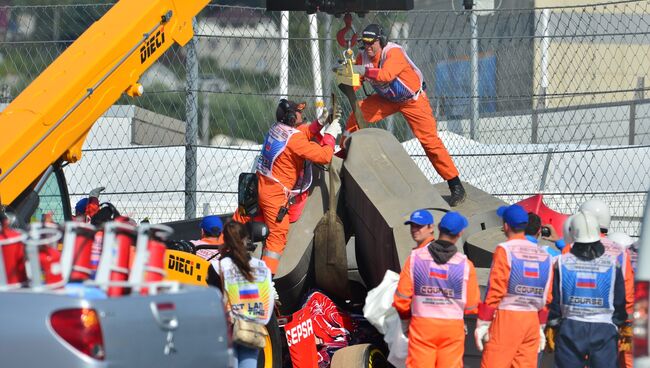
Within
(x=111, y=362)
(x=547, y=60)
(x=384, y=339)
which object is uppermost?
(x=547, y=60)

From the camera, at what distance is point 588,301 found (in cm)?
934

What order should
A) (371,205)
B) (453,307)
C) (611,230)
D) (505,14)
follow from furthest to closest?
1. (505,14)
2. (611,230)
3. (371,205)
4. (453,307)

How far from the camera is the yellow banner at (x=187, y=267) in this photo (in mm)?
9805

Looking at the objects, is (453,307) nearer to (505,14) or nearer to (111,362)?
(111,362)

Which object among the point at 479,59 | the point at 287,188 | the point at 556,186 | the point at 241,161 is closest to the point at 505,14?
the point at 479,59

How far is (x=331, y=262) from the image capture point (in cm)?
1139

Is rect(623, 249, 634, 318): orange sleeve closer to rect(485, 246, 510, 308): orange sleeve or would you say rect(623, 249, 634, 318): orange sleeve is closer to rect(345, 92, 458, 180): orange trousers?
rect(485, 246, 510, 308): orange sleeve

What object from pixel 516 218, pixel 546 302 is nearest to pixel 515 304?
pixel 546 302

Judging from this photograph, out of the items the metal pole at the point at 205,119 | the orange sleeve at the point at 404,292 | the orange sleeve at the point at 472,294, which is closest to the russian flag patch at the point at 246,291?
the orange sleeve at the point at 404,292

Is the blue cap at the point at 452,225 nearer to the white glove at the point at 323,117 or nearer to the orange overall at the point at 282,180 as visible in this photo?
the orange overall at the point at 282,180

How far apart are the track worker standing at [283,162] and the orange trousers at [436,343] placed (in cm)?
225

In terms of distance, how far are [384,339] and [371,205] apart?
4.77 feet

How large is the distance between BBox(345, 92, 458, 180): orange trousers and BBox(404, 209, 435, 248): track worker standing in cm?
242

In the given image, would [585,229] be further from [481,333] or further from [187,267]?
[187,267]
